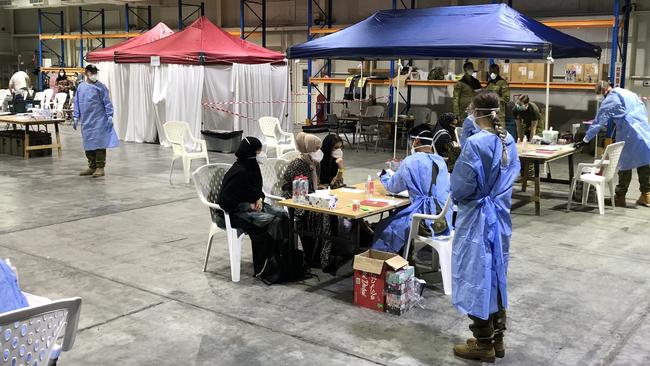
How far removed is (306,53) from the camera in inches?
357

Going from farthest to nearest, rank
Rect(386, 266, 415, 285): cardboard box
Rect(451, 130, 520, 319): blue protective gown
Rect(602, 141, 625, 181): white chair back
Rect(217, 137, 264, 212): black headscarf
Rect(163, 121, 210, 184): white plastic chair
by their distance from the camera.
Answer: Rect(163, 121, 210, 184): white plastic chair → Rect(602, 141, 625, 181): white chair back → Rect(217, 137, 264, 212): black headscarf → Rect(386, 266, 415, 285): cardboard box → Rect(451, 130, 520, 319): blue protective gown

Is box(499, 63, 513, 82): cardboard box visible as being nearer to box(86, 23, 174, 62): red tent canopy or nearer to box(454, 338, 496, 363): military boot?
box(86, 23, 174, 62): red tent canopy

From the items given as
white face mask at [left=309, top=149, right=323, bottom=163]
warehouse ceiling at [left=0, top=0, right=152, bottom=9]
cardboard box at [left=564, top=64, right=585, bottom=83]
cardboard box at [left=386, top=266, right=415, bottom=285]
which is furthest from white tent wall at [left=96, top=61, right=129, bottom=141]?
cardboard box at [left=386, top=266, right=415, bottom=285]

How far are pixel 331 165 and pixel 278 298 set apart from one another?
1.30m

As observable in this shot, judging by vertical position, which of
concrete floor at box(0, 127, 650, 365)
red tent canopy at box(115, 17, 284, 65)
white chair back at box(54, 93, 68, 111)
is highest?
red tent canopy at box(115, 17, 284, 65)

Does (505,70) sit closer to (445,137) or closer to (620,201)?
(620,201)

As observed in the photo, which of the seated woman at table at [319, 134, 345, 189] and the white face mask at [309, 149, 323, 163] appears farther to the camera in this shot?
the seated woman at table at [319, 134, 345, 189]

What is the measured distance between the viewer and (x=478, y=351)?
3.59m

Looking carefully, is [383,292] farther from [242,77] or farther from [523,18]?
[242,77]

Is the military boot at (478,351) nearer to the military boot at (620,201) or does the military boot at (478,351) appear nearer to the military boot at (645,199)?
the military boot at (620,201)

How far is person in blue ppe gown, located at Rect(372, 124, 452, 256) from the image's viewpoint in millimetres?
4633

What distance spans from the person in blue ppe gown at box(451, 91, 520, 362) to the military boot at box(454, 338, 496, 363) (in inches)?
3.8

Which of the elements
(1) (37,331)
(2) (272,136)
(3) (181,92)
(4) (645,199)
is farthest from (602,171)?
(3) (181,92)

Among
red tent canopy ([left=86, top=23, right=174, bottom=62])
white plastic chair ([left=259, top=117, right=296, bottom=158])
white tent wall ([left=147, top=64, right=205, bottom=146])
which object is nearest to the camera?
white plastic chair ([left=259, top=117, right=296, bottom=158])
